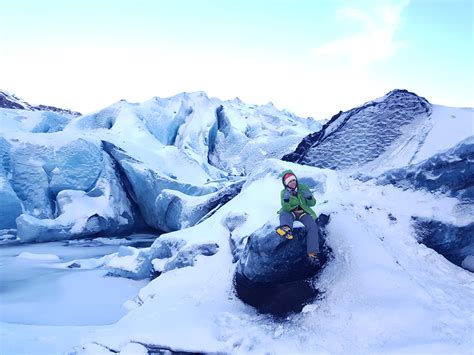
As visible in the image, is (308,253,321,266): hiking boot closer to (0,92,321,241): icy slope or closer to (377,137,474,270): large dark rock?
(377,137,474,270): large dark rock

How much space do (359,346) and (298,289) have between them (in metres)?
0.85

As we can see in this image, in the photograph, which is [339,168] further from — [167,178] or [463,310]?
[167,178]

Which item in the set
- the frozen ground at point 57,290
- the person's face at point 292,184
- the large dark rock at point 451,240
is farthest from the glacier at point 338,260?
the person's face at point 292,184

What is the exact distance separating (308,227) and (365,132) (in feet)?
11.0

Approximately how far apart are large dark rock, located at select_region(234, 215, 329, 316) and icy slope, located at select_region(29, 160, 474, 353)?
11cm

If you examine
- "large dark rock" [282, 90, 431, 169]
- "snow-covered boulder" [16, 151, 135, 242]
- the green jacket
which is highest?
"large dark rock" [282, 90, 431, 169]

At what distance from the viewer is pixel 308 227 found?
3.18 m

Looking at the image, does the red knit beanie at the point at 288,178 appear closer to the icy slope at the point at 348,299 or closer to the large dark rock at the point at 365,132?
the icy slope at the point at 348,299

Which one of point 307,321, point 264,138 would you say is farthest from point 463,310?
point 264,138

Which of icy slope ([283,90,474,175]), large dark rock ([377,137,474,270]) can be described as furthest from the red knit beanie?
icy slope ([283,90,474,175])

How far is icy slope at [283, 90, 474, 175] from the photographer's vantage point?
5.09m

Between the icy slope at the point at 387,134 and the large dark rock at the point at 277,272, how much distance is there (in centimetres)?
212

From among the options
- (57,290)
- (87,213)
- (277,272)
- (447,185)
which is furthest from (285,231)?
(87,213)

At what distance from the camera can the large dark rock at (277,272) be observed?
3.21 m
